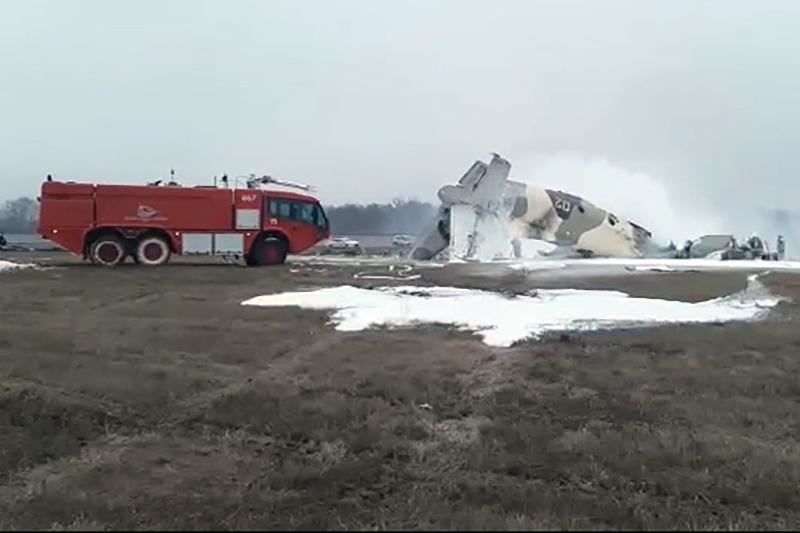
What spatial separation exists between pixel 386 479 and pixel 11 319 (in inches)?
362

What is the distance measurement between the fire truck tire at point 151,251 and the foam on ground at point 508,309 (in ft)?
41.5

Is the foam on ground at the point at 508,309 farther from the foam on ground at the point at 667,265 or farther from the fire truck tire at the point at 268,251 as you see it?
the fire truck tire at the point at 268,251

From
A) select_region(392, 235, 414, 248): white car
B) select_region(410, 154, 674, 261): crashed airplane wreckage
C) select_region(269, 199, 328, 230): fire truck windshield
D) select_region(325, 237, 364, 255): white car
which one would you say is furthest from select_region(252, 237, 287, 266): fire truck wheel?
select_region(325, 237, 364, 255): white car

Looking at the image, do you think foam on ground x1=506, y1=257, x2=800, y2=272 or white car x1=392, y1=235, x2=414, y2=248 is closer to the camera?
foam on ground x1=506, y1=257, x2=800, y2=272

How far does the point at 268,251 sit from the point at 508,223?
10.3m

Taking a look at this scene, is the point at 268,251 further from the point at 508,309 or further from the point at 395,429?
the point at 395,429

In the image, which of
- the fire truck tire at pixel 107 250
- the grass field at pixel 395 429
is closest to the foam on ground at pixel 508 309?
the grass field at pixel 395 429

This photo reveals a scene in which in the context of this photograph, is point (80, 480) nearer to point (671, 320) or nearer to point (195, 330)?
point (195, 330)

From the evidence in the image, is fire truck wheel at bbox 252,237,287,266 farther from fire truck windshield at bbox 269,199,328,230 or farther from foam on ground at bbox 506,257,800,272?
foam on ground at bbox 506,257,800,272

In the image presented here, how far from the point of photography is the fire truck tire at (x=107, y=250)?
27.4 meters

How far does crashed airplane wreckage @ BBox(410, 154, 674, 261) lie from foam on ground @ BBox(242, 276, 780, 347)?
15080mm

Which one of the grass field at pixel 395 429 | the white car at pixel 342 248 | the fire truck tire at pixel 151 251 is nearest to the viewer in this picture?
the grass field at pixel 395 429

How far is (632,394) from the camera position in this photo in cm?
752

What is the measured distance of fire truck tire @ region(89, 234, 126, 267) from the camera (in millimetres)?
27438
